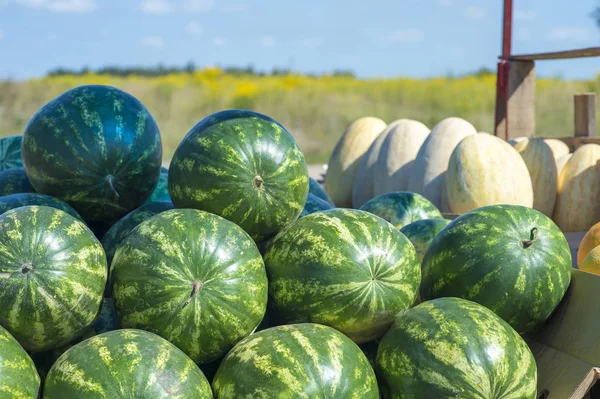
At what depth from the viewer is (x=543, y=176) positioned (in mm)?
5105

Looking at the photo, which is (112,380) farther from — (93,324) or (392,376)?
(392,376)

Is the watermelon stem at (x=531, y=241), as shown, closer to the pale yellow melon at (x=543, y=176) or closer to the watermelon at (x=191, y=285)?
the watermelon at (x=191, y=285)

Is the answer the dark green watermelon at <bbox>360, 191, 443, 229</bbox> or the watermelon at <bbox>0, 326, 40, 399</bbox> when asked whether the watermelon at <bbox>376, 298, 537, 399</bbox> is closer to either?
the watermelon at <bbox>0, 326, 40, 399</bbox>

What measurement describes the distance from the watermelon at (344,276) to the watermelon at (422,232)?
68 cm

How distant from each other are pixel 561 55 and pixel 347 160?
1.93 metres

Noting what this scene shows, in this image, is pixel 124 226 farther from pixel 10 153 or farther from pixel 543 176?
pixel 543 176

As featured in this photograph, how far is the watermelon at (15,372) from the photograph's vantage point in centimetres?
177

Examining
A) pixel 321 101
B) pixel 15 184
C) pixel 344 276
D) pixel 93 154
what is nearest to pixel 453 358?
pixel 344 276

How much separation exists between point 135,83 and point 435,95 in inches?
526

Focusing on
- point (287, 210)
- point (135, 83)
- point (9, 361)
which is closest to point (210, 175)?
point (287, 210)

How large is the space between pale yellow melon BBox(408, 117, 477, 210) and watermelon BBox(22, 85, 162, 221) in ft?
8.83

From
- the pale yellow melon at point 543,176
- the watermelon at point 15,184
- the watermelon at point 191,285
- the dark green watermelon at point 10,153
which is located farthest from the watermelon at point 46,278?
the pale yellow melon at point 543,176

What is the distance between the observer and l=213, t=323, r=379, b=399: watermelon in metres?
1.89

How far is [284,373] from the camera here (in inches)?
74.9
